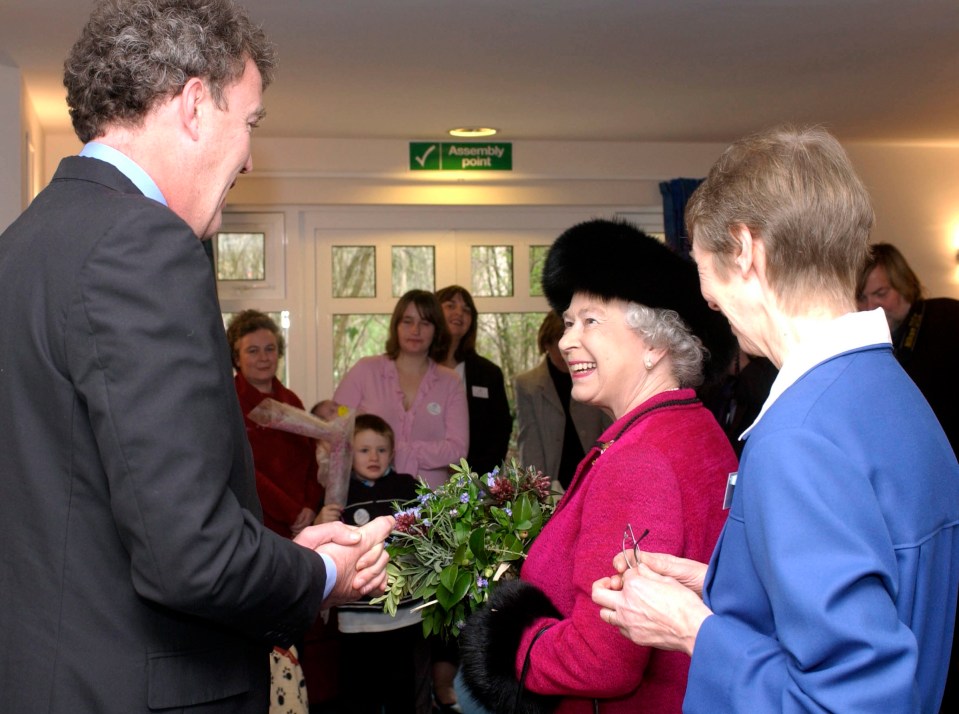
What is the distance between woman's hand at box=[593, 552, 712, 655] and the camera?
1397 mm

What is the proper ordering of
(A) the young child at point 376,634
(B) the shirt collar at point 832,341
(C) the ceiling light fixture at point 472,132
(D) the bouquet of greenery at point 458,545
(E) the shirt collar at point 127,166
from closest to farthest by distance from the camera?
(B) the shirt collar at point 832,341, (E) the shirt collar at point 127,166, (D) the bouquet of greenery at point 458,545, (A) the young child at point 376,634, (C) the ceiling light fixture at point 472,132

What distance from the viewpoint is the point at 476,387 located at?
5.80 meters

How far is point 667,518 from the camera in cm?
183

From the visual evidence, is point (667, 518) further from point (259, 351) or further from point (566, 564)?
point (259, 351)

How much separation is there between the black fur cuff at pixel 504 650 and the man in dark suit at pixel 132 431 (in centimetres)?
52

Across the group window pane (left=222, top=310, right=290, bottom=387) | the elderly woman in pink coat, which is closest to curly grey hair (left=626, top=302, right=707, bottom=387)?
the elderly woman in pink coat

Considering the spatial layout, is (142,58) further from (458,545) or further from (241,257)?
(241,257)

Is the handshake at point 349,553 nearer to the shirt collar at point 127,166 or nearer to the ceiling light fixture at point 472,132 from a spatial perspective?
the shirt collar at point 127,166

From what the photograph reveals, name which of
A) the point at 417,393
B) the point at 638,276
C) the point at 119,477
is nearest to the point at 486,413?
the point at 417,393

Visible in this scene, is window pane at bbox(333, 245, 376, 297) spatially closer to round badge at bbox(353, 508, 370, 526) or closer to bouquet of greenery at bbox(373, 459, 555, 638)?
round badge at bbox(353, 508, 370, 526)

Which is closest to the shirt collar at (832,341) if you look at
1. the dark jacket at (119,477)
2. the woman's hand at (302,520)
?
the dark jacket at (119,477)

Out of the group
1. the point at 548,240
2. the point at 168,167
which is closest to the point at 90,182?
the point at 168,167

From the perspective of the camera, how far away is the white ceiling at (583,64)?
4.72m

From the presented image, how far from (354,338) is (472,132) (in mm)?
1700
